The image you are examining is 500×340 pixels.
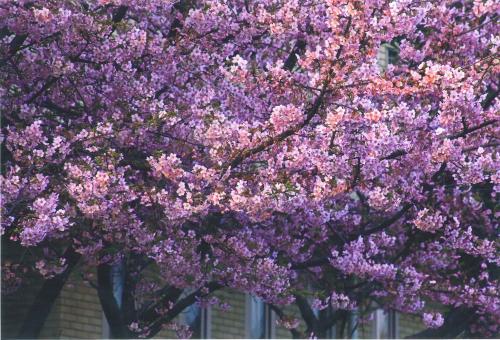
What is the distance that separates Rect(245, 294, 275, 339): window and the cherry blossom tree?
19.9 feet

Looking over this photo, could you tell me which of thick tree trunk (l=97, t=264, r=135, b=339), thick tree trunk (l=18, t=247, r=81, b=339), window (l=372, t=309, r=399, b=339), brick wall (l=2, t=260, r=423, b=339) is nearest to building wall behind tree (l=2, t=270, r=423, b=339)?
brick wall (l=2, t=260, r=423, b=339)

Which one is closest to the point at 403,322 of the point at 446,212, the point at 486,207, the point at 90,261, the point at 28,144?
the point at 486,207

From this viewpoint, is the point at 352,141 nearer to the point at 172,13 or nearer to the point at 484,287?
the point at 172,13

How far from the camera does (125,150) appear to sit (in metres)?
13.3

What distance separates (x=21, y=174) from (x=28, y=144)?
0.32 metres

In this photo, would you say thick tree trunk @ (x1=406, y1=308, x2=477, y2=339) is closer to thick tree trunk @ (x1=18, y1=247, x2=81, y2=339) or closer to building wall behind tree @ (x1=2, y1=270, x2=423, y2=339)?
building wall behind tree @ (x1=2, y1=270, x2=423, y2=339)

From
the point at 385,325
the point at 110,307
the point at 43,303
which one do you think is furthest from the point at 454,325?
the point at 385,325

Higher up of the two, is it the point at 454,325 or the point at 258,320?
the point at 258,320

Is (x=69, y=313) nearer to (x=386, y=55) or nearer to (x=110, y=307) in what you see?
(x=110, y=307)

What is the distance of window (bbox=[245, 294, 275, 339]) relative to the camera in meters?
22.4

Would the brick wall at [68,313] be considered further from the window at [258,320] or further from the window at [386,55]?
the window at [386,55]

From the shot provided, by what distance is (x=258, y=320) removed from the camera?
74.4ft

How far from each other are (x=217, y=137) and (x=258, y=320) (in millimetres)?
10701

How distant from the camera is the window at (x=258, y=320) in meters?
22.4
